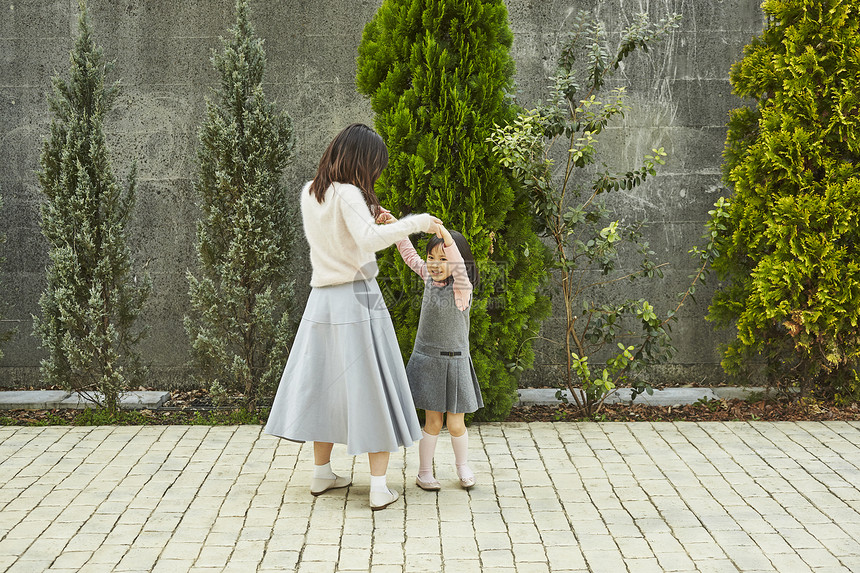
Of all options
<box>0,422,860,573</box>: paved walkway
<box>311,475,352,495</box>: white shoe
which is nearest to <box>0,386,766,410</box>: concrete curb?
<box>0,422,860,573</box>: paved walkway

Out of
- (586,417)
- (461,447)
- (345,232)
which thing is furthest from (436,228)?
(586,417)

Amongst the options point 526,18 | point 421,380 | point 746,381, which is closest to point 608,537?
point 421,380

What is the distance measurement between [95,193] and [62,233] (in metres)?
0.39

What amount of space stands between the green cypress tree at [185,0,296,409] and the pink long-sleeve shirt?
1.88m

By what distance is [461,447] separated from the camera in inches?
179

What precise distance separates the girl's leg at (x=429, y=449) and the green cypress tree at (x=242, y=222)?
195cm

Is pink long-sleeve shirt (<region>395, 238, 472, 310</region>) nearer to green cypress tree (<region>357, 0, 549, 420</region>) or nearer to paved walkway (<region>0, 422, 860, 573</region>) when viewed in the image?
green cypress tree (<region>357, 0, 549, 420</region>)

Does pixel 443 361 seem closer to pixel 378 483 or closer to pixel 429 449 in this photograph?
pixel 429 449

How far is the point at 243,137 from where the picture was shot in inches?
239

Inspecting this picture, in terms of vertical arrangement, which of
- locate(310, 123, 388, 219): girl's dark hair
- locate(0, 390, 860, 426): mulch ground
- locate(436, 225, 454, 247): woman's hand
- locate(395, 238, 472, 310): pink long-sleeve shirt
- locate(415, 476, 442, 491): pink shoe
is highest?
locate(310, 123, 388, 219): girl's dark hair

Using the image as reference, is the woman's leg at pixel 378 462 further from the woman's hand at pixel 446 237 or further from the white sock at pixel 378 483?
the woman's hand at pixel 446 237

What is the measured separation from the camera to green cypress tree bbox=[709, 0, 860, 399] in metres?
5.77

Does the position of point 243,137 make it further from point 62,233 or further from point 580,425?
point 580,425

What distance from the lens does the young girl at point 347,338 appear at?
4.13 meters
